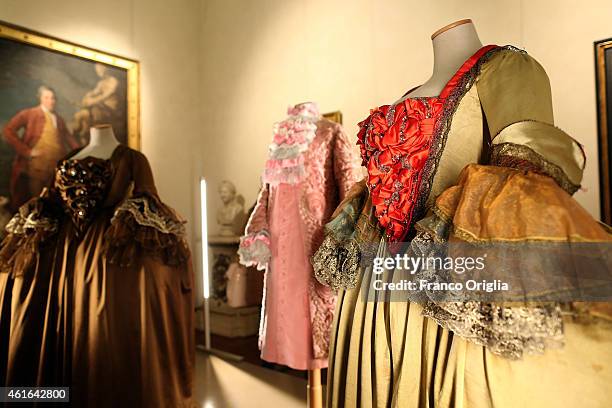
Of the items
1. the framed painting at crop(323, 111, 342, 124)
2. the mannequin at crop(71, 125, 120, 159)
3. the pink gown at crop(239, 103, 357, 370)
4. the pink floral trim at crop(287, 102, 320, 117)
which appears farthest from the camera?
the framed painting at crop(323, 111, 342, 124)

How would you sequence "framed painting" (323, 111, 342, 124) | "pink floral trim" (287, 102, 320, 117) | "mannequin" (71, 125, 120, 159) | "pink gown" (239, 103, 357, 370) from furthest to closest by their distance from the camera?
1. "framed painting" (323, 111, 342, 124)
2. "mannequin" (71, 125, 120, 159)
3. "pink floral trim" (287, 102, 320, 117)
4. "pink gown" (239, 103, 357, 370)

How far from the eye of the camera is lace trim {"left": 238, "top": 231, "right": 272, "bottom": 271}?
164cm

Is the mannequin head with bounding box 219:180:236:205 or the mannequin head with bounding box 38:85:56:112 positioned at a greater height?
the mannequin head with bounding box 38:85:56:112

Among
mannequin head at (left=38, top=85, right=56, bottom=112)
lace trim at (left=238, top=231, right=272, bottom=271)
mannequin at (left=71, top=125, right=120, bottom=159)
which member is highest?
mannequin head at (left=38, top=85, right=56, bottom=112)

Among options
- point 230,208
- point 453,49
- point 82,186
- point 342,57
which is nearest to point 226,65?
point 342,57

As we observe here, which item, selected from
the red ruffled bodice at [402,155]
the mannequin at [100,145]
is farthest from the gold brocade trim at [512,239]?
the mannequin at [100,145]

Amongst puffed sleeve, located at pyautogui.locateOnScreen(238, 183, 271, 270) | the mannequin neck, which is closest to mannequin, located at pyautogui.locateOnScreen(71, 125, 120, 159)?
puffed sleeve, located at pyautogui.locateOnScreen(238, 183, 271, 270)

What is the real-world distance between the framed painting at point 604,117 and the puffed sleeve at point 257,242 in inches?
45.9

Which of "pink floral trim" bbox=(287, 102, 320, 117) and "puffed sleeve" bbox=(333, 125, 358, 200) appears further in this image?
"pink floral trim" bbox=(287, 102, 320, 117)

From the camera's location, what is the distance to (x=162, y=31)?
2.17 m

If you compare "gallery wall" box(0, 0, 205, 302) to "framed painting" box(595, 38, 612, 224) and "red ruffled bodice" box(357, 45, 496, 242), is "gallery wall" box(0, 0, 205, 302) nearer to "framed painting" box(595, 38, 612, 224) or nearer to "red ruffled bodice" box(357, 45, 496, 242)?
"red ruffled bodice" box(357, 45, 496, 242)

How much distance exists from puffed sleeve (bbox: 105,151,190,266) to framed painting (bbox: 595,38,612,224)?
4.91 feet

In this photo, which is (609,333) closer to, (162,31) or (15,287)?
(15,287)

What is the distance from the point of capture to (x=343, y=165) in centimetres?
156
